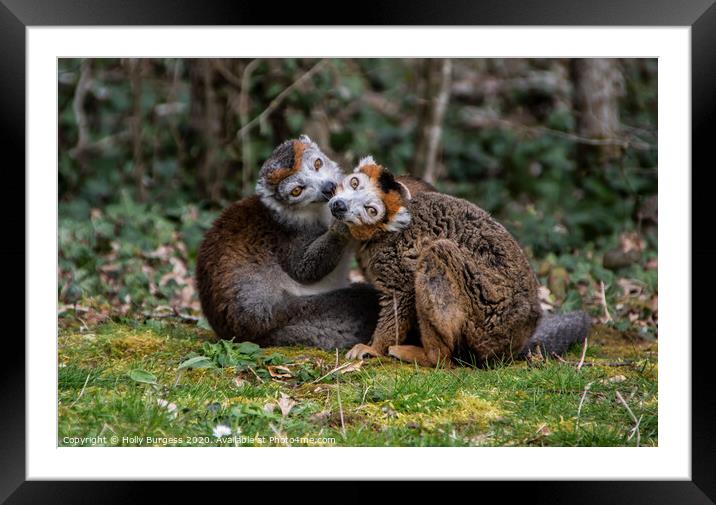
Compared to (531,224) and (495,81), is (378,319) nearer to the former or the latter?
(531,224)

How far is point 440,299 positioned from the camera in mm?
7035

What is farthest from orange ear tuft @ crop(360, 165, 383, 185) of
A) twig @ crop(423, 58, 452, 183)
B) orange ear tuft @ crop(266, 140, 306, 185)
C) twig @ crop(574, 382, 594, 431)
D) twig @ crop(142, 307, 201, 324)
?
twig @ crop(423, 58, 452, 183)

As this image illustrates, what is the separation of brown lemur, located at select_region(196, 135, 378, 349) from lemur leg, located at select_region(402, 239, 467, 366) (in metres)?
0.82

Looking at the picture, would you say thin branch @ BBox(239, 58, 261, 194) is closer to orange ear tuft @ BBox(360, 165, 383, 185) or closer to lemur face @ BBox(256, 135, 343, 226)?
lemur face @ BBox(256, 135, 343, 226)

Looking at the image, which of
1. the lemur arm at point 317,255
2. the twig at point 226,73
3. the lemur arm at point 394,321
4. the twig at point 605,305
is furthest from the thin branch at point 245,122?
the lemur arm at point 394,321

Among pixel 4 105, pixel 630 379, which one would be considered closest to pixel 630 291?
pixel 630 379

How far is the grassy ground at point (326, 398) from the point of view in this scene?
5.64 metres

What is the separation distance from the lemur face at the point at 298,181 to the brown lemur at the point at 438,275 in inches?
14.4

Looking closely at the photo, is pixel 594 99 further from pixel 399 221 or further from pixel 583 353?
pixel 399 221

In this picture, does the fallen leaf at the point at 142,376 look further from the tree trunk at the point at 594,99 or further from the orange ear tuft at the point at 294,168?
the tree trunk at the point at 594,99

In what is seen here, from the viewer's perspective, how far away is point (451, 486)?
517cm
